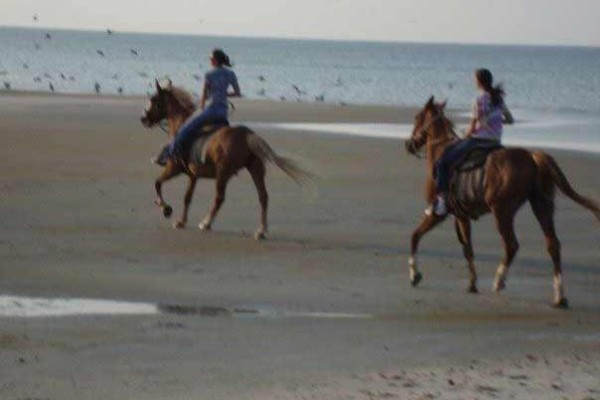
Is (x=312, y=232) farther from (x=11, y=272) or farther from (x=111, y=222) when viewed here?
(x=11, y=272)

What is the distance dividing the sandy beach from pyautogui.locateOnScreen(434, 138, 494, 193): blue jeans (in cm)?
86

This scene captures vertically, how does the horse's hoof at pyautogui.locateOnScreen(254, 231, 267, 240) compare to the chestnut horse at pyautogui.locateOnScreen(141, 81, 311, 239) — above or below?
below

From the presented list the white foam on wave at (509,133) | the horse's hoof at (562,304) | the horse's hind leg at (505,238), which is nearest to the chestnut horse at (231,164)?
the horse's hind leg at (505,238)

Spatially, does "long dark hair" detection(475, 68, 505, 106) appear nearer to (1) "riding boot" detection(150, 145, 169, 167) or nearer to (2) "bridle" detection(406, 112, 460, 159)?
(2) "bridle" detection(406, 112, 460, 159)

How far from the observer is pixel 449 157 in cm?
1591

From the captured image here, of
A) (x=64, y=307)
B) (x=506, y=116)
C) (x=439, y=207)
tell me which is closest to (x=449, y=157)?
(x=439, y=207)

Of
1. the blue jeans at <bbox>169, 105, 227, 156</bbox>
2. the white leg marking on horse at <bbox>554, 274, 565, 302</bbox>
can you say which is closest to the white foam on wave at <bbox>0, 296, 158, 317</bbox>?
the white leg marking on horse at <bbox>554, 274, 565, 302</bbox>

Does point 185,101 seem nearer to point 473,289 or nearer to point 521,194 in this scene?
point 473,289

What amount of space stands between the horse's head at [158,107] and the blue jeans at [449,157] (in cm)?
535

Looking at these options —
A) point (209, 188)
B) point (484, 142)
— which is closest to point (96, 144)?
point (209, 188)

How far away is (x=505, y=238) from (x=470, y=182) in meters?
0.55

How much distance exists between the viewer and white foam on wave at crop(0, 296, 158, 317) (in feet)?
45.8

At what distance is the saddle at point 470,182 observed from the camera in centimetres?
1563

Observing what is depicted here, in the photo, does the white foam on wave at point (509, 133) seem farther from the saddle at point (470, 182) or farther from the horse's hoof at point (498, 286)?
the horse's hoof at point (498, 286)
